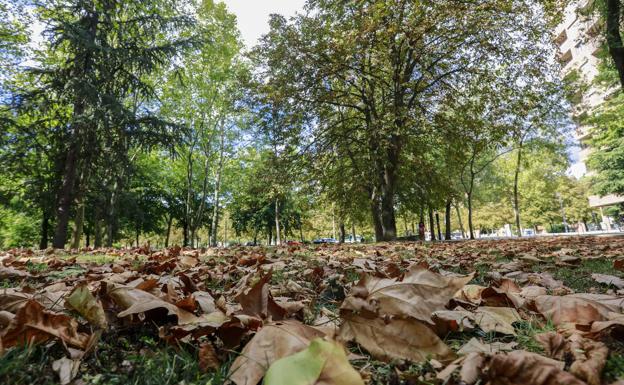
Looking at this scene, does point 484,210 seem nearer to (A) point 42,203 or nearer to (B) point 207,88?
(B) point 207,88

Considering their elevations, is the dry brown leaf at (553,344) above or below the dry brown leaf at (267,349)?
below

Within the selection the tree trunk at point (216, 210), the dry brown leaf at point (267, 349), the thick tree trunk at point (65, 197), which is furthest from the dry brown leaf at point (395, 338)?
the tree trunk at point (216, 210)

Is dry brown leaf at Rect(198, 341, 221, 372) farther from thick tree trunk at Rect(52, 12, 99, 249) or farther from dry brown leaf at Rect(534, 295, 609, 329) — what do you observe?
thick tree trunk at Rect(52, 12, 99, 249)

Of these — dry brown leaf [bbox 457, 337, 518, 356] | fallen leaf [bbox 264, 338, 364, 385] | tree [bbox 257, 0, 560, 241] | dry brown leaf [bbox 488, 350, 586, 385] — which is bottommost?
dry brown leaf [bbox 457, 337, 518, 356]

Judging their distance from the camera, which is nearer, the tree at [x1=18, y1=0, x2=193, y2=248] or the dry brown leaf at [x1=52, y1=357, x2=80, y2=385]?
the dry brown leaf at [x1=52, y1=357, x2=80, y2=385]

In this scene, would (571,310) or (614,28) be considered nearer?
(571,310)

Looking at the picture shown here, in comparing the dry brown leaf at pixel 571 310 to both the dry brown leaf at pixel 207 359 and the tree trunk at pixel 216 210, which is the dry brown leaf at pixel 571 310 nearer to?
the dry brown leaf at pixel 207 359

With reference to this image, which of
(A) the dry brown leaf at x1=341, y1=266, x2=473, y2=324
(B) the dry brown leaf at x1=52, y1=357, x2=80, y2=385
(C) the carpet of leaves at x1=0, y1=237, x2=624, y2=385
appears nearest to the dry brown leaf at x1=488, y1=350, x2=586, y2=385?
(C) the carpet of leaves at x1=0, y1=237, x2=624, y2=385

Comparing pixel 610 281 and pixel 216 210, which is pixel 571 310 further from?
pixel 216 210

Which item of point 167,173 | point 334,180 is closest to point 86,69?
point 334,180

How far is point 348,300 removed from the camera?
108 cm

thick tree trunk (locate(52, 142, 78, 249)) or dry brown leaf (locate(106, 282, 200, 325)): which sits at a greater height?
thick tree trunk (locate(52, 142, 78, 249))

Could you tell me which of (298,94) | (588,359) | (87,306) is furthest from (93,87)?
(588,359)

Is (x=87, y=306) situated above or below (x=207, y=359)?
above
